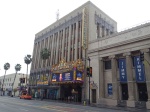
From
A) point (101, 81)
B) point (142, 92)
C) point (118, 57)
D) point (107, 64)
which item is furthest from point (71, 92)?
point (142, 92)

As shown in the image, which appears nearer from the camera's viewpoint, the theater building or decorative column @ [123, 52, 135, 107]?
decorative column @ [123, 52, 135, 107]

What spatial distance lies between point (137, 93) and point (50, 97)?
30.7 meters

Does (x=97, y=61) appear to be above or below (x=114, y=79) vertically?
above

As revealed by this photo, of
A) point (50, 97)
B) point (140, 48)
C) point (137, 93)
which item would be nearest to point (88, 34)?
point (140, 48)

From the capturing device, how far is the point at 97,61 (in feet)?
124

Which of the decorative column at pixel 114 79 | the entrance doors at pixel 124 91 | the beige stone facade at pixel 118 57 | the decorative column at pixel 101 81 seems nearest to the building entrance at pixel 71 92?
the beige stone facade at pixel 118 57

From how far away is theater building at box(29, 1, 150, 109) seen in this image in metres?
29.6

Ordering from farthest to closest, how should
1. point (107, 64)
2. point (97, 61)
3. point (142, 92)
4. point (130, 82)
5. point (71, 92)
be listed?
point (71, 92) → point (97, 61) → point (107, 64) → point (130, 82) → point (142, 92)

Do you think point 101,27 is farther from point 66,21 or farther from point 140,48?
point 140,48

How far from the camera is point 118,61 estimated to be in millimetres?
33969

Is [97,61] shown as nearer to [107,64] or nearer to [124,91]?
[107,64]

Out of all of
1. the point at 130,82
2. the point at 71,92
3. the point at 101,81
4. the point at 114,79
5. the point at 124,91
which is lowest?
the point at 71,92

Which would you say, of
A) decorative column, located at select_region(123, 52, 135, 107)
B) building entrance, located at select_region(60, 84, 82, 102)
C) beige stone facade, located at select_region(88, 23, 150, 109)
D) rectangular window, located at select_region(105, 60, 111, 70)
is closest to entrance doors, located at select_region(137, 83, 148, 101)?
beige stone facade, located at select_region(88, 23, 150, 109)

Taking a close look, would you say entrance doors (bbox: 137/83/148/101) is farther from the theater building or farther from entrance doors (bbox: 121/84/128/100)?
entrance doors (bbox: 121/84/128/100)
